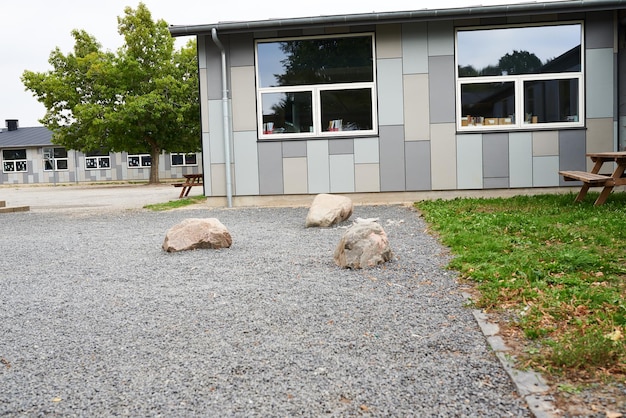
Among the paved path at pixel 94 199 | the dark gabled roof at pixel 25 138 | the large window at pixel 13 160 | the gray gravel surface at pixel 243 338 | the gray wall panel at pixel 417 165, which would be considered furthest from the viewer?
the large window at pixel 13 160

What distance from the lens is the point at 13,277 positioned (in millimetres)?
5711

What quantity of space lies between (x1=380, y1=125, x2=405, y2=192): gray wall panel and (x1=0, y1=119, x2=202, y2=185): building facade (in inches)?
1383

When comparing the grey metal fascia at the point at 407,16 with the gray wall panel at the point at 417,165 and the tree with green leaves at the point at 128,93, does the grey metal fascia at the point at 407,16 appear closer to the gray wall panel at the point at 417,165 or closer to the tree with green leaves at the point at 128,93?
the gray wall panel at the point at 417,165

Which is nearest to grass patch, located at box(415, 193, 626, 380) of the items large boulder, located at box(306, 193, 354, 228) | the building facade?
large boulder, located at box(306, 193, 354, 228)

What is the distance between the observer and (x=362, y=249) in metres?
5.52

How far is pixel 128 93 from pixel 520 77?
77.4 ft

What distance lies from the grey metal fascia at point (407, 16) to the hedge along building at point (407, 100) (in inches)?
1.1

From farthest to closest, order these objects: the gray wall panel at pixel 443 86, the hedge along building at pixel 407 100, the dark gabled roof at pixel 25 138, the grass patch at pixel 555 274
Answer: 1. the dark gabled roof at pixel 25 138
2. the gray wall panel at pixel 443 86
3. the hedge along building at pixel 407 100
4. the grass patch at pixel 555 274

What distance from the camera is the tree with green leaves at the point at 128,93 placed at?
30172 mm

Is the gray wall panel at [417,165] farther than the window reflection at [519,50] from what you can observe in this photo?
Yes

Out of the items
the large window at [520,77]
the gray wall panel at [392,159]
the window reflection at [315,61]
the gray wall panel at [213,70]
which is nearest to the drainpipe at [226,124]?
the gray wall panel at [213,70]

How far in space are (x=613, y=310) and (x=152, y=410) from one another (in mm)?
2658

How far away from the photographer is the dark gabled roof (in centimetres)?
4812

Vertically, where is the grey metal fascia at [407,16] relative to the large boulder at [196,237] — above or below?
above
